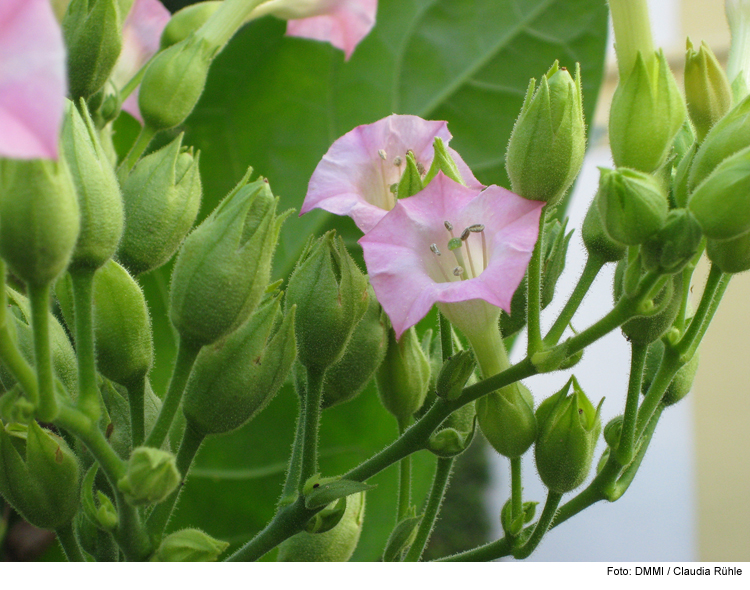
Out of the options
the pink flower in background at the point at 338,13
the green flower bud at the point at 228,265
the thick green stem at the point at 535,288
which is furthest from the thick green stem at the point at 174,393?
the pink flower in background at the point at 338,13

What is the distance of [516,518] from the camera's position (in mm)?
290

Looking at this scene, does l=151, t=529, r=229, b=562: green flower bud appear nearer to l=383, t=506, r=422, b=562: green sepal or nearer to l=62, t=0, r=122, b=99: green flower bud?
l=383, t=506, r=422, b=562: green sepal

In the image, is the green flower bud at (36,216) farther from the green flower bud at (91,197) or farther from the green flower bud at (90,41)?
the green flower bud at (90,41)

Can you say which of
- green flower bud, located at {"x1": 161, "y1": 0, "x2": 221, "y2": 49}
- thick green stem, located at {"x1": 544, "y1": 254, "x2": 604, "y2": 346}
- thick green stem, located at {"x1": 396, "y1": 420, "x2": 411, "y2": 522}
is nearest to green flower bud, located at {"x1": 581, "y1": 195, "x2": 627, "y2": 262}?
thick green stem, located at {"x1": 544, "y1": 254, "x2": 604, "y2": 346}

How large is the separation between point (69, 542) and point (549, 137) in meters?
0.22

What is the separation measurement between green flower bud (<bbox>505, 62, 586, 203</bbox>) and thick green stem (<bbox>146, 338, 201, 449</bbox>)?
0.13m

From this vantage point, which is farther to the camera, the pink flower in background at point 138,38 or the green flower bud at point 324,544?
the pink flower in background at point 138,38

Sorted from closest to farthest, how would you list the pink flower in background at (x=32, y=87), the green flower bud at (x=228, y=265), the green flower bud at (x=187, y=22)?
1. the pink flower in background at (x=32, y=87)
2. the green flower bud at (x=228, y=265)
3. the green flower bud at (x=187, y=22)

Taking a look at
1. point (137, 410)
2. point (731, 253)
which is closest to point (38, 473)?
point (137, 410)

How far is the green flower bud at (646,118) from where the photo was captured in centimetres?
27

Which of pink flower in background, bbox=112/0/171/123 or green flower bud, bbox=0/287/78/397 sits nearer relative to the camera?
green flower bud, bbox=0/287/78/397

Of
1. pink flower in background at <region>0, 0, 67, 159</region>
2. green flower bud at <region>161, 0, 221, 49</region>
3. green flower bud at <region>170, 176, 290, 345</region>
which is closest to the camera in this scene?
pink flower in background at <region>0, 0, 67, 159</region>

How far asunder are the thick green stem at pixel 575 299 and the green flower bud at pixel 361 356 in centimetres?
6

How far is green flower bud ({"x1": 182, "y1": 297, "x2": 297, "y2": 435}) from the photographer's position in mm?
257
